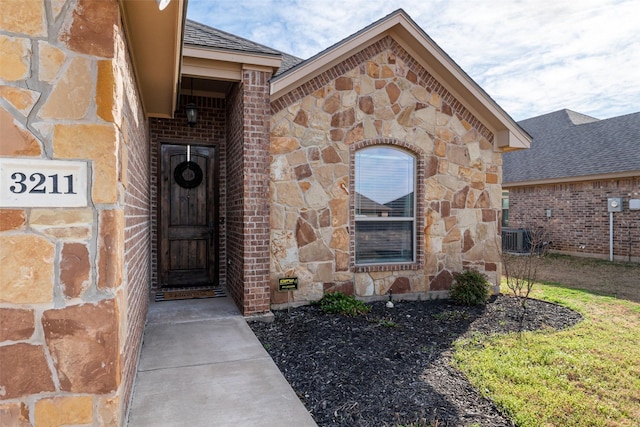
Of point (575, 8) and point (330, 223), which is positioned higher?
point (575, 8)

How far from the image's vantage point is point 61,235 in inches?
78.0

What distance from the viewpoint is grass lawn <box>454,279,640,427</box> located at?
3.00m

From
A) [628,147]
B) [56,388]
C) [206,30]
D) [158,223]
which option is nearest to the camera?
[56,388]

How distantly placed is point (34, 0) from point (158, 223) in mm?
4850

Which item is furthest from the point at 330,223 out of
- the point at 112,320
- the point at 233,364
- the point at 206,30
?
the point at 112,320

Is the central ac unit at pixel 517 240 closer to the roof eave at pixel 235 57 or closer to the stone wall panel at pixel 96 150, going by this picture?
the roof eave at pixel 235 57

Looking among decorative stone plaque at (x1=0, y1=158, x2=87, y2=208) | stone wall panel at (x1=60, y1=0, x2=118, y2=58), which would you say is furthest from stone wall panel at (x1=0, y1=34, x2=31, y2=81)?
decorative stone plaque at (x1=0, y1=158, x2=87, y2=208)

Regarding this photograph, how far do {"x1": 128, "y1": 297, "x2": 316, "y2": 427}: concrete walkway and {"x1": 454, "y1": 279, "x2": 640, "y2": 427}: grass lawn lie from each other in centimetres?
184

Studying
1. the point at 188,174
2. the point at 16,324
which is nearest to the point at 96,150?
the point at 16,324

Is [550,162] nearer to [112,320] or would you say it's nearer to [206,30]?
[206,30]

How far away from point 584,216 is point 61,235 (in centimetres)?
1572

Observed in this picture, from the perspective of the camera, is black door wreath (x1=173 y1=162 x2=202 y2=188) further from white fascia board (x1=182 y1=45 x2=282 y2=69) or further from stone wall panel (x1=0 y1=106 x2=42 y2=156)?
stone wall panel (x1=0 y1=106 x2=42 y2=156)

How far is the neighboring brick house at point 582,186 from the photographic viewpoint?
12273 mm

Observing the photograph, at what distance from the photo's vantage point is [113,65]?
2.09 metres
